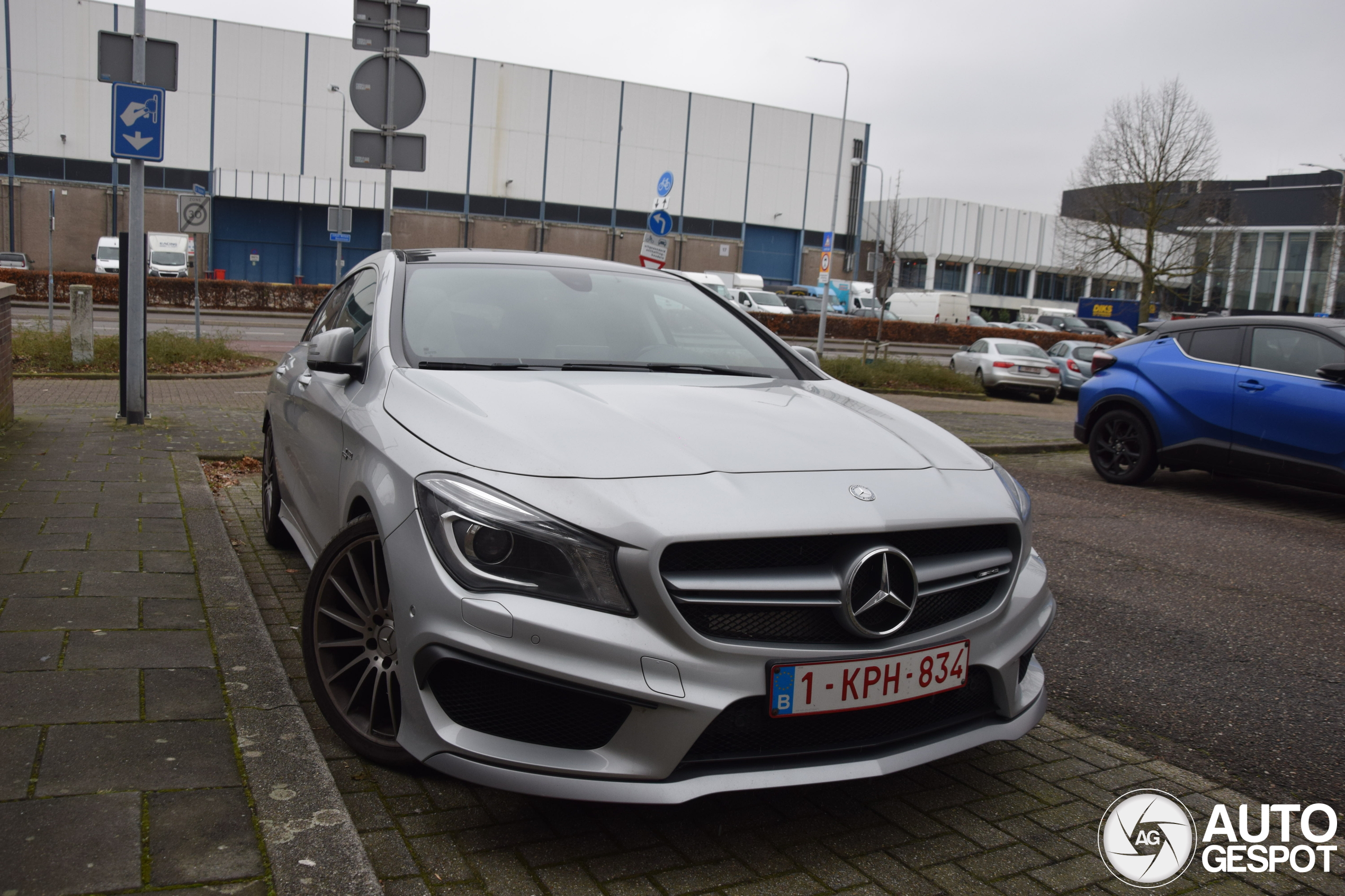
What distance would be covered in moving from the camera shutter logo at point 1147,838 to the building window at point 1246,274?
73042mm

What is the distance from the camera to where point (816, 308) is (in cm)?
4453

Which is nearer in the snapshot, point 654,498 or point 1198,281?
point 654,498

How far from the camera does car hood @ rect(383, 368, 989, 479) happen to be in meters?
2.76

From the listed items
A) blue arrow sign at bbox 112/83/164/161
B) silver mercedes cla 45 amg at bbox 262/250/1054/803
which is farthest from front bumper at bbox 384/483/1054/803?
blue arrow sign at bbox 112/83/164/161

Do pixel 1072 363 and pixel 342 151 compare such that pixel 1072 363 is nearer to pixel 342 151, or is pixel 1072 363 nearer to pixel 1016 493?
pixel 1016 493

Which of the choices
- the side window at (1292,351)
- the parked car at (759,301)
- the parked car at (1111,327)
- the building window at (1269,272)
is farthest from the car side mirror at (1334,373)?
the building window at (1269,272)

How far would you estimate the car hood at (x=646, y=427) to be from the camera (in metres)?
2.76

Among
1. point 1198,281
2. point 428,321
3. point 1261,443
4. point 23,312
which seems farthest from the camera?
point 1198,281

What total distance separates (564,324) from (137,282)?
7.22m

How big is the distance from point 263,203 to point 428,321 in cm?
5176

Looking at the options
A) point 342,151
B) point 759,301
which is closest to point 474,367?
point 759,301

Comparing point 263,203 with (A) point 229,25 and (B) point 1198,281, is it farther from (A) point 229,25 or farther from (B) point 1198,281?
(B) point 1198,281

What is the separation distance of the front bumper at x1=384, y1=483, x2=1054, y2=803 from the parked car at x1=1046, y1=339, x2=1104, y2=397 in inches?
960

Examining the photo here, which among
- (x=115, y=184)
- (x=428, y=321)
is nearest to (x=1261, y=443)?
(x=428, y=321)
